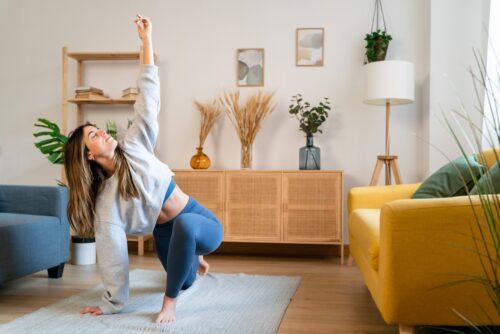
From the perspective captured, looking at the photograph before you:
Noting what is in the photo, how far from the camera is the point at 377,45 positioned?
4.02 m

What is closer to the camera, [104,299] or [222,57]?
[104,299]

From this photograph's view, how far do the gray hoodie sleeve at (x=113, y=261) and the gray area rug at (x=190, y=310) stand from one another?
9cm

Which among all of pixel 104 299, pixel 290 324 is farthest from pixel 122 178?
pixel 290 324

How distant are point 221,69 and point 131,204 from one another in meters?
2.40

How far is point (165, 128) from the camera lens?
4.48m

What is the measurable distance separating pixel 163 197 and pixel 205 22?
2.50 metres

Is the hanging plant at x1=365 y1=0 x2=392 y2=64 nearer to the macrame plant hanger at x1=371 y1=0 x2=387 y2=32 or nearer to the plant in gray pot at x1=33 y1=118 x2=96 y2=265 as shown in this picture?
the macrame plant hanger at x1=371 y1=0 x2=387 y2=32

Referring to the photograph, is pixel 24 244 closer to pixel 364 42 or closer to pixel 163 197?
pixel 163 197

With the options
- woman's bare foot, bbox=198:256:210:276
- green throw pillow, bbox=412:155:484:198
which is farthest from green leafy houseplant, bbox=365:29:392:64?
woman's bare foot, bbox=198:256:210:276

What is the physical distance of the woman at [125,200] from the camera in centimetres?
219

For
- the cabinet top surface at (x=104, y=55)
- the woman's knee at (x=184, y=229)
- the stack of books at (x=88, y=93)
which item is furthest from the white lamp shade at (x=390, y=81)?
the stack of books at (x=88, y=93)

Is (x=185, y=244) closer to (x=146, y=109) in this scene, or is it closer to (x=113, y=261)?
(x=113, y=261)

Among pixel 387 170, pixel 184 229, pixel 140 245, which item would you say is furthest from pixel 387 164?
pixel 184 229

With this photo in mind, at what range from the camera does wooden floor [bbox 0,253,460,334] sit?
7.32 feet
